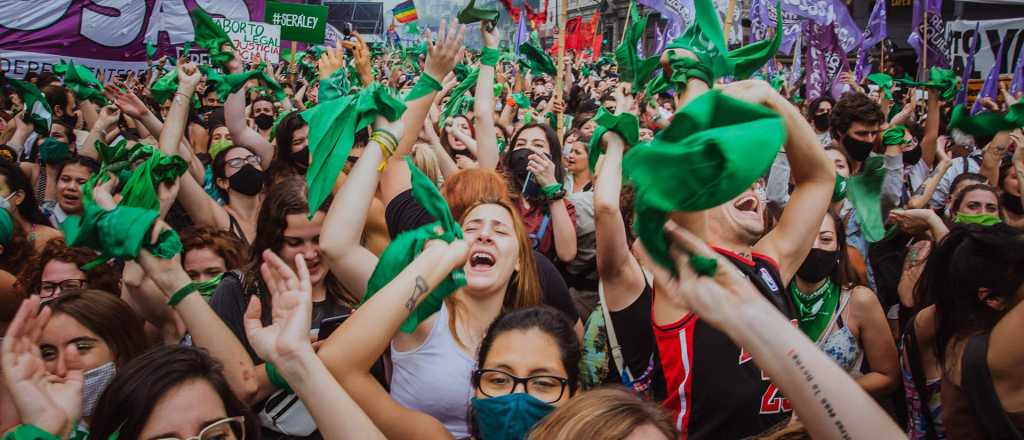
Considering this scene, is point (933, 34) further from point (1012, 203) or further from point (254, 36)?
point (254, 36)

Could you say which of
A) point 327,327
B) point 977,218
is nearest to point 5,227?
point 327,327

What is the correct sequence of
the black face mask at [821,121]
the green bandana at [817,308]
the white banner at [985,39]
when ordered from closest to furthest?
the green bandana at [817,308] < the black face mask at [821,121] < the white banner at [985,39]

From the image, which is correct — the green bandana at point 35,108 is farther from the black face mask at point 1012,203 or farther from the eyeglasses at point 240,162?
the black face mask at point 1012,203

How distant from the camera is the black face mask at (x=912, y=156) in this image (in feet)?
22.6

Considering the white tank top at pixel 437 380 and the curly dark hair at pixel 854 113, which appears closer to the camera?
the white tank top at pixel 437 380

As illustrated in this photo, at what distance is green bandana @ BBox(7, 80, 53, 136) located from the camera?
22.9 feet

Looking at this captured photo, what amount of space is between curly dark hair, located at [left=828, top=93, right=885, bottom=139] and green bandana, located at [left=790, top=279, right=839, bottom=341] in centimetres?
235

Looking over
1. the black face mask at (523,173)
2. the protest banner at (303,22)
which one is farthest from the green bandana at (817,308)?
the protest banner at (303,22)

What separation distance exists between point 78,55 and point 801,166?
36.4 feet

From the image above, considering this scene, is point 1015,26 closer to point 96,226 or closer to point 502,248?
point 502,248

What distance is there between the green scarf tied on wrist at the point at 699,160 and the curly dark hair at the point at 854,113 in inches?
178

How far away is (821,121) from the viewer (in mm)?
7363

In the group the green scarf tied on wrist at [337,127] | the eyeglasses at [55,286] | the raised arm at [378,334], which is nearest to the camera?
the raised arm at [378,334]

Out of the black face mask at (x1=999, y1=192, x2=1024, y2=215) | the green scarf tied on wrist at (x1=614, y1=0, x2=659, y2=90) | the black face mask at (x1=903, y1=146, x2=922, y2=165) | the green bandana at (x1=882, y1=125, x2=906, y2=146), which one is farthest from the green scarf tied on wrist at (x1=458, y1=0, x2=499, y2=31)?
the black face mask at (x1=903, y1=146, x2=922, y2=165)
